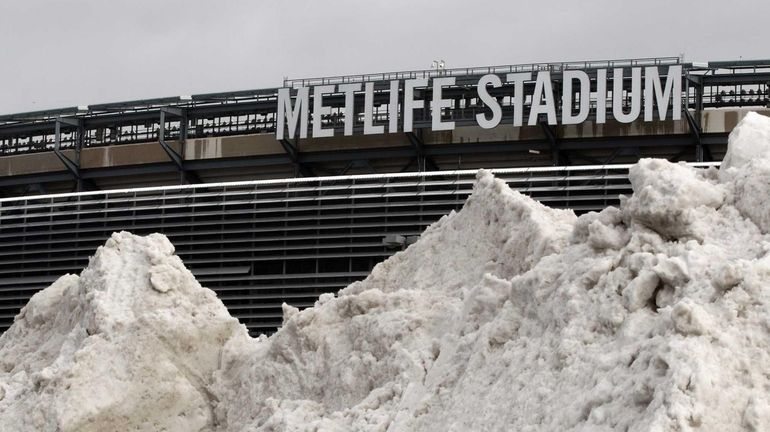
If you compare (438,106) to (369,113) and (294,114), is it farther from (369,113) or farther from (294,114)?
(294,114)

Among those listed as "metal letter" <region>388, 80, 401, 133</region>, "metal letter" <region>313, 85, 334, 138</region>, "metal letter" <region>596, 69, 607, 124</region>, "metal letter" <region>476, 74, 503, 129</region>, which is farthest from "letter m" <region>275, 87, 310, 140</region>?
"metal letter" <region>596, 69, 607, 124</region>

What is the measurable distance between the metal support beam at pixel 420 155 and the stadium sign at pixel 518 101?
28.9 inches

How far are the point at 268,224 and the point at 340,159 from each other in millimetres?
5088

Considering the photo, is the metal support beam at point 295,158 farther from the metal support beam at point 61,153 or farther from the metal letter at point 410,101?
the metal support beam at point 61,153

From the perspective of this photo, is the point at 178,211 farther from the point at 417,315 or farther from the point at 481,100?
the point at 417,315

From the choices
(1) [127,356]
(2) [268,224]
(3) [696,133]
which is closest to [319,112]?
(2) [268,224]

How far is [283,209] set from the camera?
38.9 metres

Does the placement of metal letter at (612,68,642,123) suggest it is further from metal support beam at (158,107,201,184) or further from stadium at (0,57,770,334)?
metal support beam at (158,107,201,184)

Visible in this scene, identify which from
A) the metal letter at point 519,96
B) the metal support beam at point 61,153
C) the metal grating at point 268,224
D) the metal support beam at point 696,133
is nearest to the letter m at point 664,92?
the metal support beam at point 696,133

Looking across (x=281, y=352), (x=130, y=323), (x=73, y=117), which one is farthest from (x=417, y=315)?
(x=73, y=117)

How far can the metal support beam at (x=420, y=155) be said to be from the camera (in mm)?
42031

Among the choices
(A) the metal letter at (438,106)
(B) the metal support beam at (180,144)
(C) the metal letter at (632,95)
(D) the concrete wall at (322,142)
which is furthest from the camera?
(B) the metal support beam at (180,144)

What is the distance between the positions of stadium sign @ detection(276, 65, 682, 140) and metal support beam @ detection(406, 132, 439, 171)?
73 cm

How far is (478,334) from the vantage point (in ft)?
33.6
